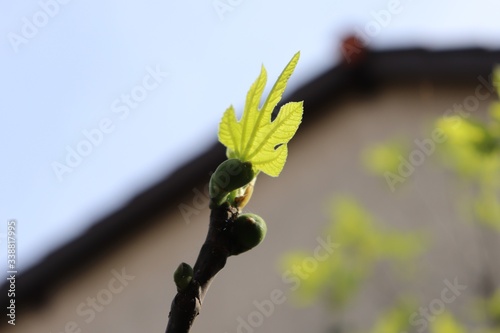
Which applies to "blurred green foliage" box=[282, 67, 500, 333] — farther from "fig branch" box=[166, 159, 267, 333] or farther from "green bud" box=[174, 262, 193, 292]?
"green bud" box=[174, 262, 193, 292]

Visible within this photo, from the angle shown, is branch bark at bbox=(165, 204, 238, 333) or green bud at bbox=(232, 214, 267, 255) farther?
A: green bud at bbox=(232, 214, 267, 255)

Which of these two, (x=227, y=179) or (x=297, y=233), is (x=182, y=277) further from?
(x=297, y=233)

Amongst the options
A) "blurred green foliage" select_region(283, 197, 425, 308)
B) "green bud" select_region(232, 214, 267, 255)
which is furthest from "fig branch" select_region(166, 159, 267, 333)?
"blurred green foliage" select_region(283, 197, 425, 308)

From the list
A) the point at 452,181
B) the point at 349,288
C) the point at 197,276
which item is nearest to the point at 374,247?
the point at 349,288

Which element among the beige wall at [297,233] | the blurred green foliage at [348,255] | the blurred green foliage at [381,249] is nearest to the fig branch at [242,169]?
the blurred green foliage at [381,249]

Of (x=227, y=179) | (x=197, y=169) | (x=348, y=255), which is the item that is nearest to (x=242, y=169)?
(x=227, y=179)
